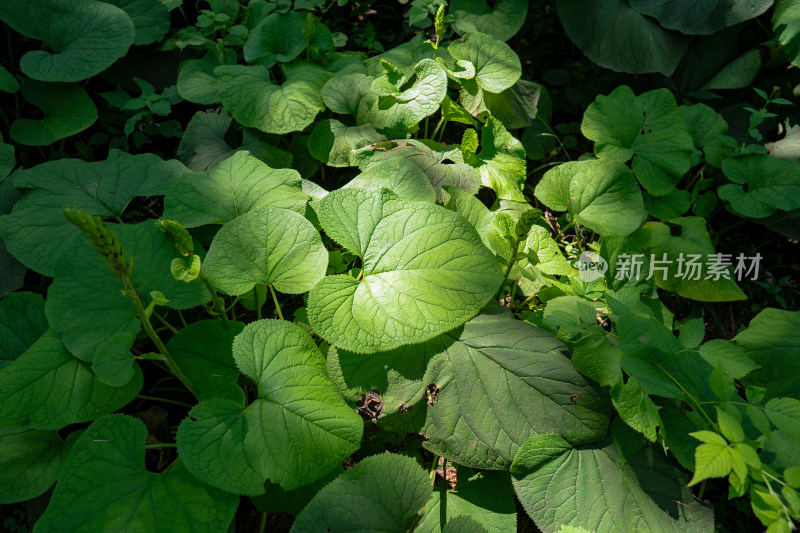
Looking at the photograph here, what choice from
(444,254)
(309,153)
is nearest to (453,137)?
(309,153)

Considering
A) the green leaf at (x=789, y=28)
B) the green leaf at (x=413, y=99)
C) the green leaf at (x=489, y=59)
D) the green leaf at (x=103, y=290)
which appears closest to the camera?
the green leaf at (x=103, y=290)

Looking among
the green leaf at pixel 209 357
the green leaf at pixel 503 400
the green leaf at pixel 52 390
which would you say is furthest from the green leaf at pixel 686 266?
the green leaf at pixel 52 390

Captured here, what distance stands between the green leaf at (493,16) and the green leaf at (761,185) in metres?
1.37

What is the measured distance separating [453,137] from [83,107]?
6.38 feet

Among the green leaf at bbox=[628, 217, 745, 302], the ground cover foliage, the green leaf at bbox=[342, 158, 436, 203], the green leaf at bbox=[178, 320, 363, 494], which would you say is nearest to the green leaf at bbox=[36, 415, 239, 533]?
the ground cover foliage

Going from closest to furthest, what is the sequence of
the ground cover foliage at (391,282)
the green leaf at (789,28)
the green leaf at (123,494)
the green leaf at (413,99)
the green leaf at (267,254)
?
the green leaf at (123,494), the ground cover foliage at (391,282), the green leaf at (267,254), the green leaf at (413,99), the green leaf at (789,28)

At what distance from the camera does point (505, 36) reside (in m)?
2.90

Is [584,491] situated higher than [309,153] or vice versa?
[309,153]

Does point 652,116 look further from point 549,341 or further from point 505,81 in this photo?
point 549,341

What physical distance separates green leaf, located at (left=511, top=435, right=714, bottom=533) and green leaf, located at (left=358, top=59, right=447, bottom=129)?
1.47m

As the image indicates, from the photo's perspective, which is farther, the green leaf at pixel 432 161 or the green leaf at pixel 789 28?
the green leaf at pixel 789 28

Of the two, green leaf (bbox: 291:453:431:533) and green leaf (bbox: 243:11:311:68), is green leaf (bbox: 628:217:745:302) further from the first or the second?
green leaf (bbox: 243:11:311:68)

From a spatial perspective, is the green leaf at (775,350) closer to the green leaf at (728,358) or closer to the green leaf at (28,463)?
the green leaf at (728,358)

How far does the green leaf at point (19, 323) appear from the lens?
5.73ft
